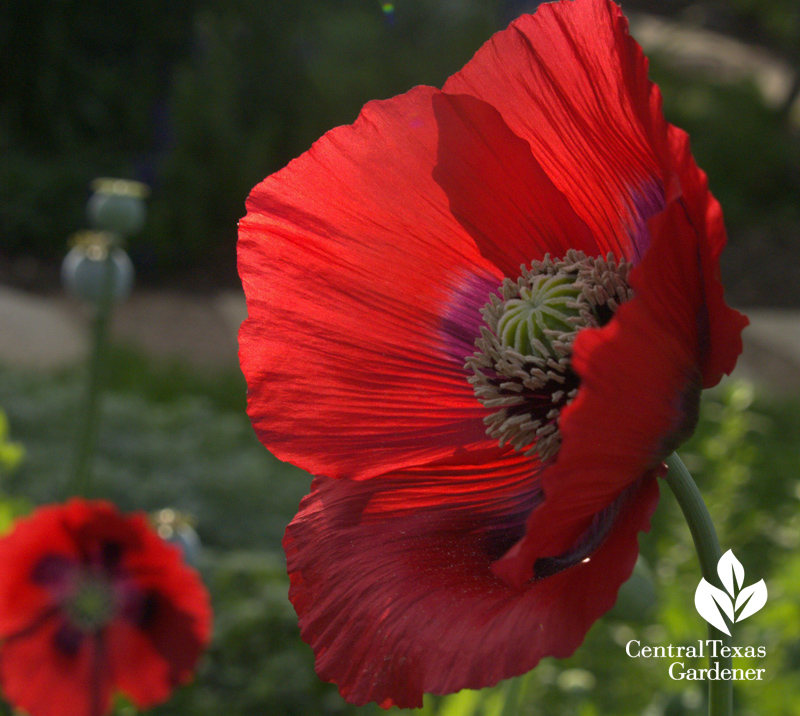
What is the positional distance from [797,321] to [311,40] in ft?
15.7

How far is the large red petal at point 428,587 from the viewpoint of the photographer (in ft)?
1.49

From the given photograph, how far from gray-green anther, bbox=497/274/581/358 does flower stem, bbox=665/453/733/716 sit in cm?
15

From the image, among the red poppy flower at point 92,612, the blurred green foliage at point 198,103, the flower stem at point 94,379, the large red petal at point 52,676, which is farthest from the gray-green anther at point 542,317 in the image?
the blurred green foliage at point 198,103

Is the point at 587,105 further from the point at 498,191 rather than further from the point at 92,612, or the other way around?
the point at 92,612

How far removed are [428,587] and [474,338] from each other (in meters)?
0.22

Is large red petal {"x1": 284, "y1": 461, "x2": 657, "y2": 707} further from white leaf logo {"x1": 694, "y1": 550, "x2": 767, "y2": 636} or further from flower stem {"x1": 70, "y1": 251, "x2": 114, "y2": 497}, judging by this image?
flower stem {"x1": 70, "y1": 251, "x2": 114, "y2": 497}

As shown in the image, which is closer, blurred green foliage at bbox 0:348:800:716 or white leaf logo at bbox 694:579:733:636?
white leaf logo at bbox 694:579:733:636

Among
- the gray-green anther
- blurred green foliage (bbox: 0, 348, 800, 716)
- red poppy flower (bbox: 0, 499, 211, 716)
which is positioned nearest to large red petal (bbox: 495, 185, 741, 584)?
the gray-green anther

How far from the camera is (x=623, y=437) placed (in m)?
0.44

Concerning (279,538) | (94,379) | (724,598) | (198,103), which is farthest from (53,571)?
(198,103)

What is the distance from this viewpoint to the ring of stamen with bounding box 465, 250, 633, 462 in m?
0.58

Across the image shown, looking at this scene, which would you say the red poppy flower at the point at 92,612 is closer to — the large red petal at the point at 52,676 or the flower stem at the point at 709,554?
the large red petal at the point at 52,676

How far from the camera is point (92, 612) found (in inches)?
63.3

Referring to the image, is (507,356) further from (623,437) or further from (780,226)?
(780,226)
